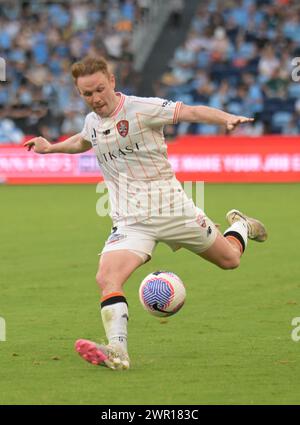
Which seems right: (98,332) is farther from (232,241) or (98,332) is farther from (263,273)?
(263,273)

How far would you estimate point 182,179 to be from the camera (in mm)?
26078

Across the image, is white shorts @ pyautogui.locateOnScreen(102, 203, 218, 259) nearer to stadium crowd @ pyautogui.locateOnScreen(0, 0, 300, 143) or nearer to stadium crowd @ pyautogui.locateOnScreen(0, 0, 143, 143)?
stadium crowd @ pyautogui.locateOnScreen(0, 0, 300, 143)

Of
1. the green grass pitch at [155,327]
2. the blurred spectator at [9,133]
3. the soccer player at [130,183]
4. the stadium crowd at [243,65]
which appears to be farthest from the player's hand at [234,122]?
the stadium crowd at [243,65]

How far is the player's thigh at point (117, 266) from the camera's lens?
827cm

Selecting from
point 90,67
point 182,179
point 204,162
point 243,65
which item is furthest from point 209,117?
point 243,65

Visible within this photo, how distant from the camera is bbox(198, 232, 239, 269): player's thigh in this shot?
9.11 m

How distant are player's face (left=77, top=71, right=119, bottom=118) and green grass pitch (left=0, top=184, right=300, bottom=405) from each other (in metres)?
1.96

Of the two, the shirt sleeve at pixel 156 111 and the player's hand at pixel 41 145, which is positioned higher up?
the player's hand at pixel 41 145

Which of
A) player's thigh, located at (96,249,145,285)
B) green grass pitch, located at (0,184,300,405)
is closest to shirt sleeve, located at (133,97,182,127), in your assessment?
Result: player's thigh, located at (96,249,145,285)

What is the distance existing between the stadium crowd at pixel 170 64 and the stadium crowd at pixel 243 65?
0.03 metres

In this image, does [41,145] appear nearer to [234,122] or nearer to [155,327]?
[234,122]

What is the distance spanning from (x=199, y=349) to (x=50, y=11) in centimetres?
2834

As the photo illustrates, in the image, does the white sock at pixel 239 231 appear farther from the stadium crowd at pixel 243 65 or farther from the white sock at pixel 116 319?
the stadium crowd at pixel 243 65

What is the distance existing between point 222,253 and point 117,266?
48.3 inches
